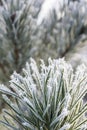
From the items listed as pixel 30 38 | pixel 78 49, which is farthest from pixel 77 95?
pixel 78 49

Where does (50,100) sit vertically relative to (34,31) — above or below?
below

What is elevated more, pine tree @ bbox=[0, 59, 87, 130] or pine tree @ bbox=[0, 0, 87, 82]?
pine tree @ bbox=[0, 0, 87, 82]

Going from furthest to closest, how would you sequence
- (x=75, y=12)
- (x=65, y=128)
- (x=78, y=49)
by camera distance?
1. (x=78, y=49)
2. (x=75, y=12)
3. (x=65, y=128)

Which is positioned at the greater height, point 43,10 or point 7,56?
point 43,10

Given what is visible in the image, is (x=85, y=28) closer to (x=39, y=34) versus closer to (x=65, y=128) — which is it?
(x=39, y=34)

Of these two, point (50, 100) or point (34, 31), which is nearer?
point (50, 100)

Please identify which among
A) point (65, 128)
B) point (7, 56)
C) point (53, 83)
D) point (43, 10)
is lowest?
point (65, 128)

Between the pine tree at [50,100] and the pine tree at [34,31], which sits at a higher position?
the pine tree at [34,31]

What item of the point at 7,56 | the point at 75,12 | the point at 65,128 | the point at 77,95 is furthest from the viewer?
the point at 75,12

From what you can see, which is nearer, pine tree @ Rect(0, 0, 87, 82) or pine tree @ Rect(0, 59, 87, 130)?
pine tree @ Rect(0, 59, 87, 130)

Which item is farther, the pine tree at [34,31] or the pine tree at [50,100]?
the pine tree at [34,31]

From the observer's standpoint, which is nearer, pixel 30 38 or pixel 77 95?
pixel 77 95
